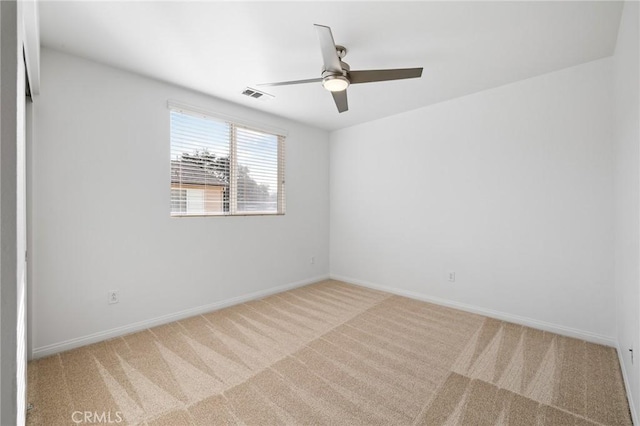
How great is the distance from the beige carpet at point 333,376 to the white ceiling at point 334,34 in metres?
2.57

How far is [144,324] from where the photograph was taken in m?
2.85

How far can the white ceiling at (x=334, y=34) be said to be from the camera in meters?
1.92

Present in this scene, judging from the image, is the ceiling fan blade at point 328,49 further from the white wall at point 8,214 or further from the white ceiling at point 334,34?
the white wall at point 8,214

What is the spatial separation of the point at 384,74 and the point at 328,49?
0.48 m

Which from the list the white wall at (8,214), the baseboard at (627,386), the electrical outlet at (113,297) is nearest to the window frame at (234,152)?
the electrical outlet at (113,297)

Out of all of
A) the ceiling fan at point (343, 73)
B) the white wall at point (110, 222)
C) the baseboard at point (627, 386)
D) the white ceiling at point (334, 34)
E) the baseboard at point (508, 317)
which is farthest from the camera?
the baseboard at point (508, 317)

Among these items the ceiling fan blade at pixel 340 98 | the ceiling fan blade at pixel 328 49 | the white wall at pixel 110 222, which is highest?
the ceiling fan blade at pixel 328 49

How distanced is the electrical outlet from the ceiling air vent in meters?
2.46

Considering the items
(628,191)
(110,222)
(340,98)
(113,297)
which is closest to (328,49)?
(340,98)

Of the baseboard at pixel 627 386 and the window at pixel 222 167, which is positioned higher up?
the window at pixel 222 167

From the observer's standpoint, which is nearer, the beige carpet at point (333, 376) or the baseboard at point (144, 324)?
the beige carpet at point (333, 376)

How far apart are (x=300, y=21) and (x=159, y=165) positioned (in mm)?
2004

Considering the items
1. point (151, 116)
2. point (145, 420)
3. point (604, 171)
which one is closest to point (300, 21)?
point (151, 116)

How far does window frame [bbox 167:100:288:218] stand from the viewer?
314 cm
